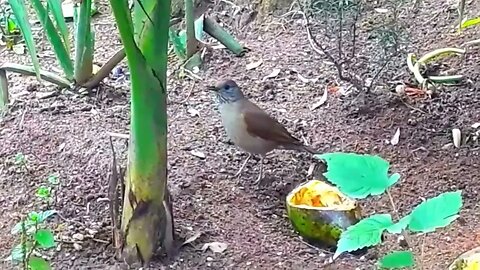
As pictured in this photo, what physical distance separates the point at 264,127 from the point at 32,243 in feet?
3.12

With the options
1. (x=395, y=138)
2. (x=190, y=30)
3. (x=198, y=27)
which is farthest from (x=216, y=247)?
(x=198, y=27)

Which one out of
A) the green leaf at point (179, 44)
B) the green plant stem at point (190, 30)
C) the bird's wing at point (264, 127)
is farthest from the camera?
the green leaf at point (179, 44)

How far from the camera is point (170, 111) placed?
346 centimetres

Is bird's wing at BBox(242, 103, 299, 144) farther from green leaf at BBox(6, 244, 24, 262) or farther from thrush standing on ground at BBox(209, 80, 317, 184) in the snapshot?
green leaf at BBox(6, 244, 24, 262)

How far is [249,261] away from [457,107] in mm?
1278

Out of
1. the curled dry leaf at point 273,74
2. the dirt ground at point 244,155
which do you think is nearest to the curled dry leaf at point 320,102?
the dirt ground at point 244,155

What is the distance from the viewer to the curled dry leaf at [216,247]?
253cm

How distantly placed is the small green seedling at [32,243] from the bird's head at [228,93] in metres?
0.82

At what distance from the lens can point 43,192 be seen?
262 centimetres

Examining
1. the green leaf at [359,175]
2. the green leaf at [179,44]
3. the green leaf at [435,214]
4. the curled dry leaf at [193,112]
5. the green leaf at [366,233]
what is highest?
→ the green leaf at [359,175]

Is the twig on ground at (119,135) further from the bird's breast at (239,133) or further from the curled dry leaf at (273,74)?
the curled dry leaf at (273,74)

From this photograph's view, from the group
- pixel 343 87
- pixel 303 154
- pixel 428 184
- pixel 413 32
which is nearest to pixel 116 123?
pixel 303 154

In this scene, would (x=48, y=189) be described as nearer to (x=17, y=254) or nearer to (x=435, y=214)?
(x=17, y=254)

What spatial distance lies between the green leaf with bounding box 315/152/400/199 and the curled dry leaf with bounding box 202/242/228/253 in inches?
43.1
